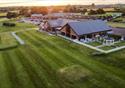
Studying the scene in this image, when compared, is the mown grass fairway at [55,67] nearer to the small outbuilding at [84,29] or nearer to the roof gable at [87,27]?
the small outbuilding at [84,29]

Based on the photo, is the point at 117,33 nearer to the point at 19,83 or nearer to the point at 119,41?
the point at 119,41

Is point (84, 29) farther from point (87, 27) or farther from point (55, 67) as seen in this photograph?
point (55, 67)

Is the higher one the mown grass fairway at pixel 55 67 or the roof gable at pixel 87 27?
the roof gable at pixel 87 27

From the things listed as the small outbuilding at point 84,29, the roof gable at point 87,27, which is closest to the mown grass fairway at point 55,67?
the small outbuilding at point 84,29

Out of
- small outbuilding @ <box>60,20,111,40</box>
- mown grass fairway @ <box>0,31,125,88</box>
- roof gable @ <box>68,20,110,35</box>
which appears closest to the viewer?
mown grass fairway @ <box>0,31,125,88</box>

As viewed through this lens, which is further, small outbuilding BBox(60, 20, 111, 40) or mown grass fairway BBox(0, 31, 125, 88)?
small outbuilding BBox(60, 20, 111, 40)

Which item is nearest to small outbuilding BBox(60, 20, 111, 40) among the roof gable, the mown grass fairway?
the roof gable

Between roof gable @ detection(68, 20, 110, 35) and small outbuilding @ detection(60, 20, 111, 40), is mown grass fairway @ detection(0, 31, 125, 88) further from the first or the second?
roof gable @ detection(68, 20, 110, 35)

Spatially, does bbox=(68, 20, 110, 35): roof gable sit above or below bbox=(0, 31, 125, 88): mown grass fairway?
above

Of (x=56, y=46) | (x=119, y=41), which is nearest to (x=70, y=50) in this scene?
(x=56, y=46)

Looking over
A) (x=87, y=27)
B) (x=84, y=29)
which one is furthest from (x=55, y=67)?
(x=87, y=27)

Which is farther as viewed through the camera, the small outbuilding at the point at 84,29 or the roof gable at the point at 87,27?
the roof gable at the point at 87,27
